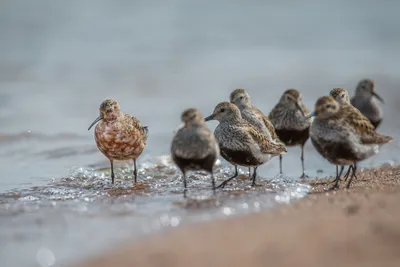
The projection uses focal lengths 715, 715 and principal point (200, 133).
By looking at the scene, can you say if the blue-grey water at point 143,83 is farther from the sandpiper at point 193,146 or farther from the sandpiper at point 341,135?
the sandpiper at point 341,135

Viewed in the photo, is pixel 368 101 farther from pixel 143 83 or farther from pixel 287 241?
pixel 287 241

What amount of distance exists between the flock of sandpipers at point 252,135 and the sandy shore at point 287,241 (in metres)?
1.35

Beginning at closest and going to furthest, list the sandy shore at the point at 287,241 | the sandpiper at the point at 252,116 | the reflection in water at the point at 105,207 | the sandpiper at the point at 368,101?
the sandy shore at the point at 287,241, the reflection in water at the point at 105,207, the sandpiper at the point at 252,116, the sandpiper at the point at 368,101

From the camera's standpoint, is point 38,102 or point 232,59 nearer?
point 38,102

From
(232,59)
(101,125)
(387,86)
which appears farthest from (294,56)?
(101,125)

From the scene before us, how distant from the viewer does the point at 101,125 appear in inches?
388

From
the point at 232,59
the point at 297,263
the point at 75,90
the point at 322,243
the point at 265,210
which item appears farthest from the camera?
the point at 232,59

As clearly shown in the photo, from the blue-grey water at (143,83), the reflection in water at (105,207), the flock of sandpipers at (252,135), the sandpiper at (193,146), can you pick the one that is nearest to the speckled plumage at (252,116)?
the flock of sandpipers at (252,135)

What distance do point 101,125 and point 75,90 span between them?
5255mm

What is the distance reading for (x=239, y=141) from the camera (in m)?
8.84

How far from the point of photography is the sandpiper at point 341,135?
8.23 metres

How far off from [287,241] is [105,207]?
2.72m

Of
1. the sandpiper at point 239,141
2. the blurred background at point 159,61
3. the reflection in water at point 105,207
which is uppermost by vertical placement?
the blurred background at point 159,61

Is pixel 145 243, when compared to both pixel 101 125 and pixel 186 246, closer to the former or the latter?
pixel 186 246
